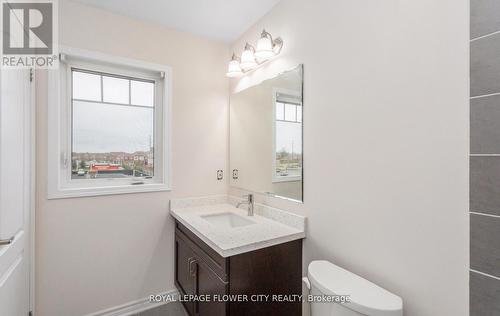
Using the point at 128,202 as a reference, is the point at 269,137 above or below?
above

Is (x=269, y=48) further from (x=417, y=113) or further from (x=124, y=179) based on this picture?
(x=124, y=179)

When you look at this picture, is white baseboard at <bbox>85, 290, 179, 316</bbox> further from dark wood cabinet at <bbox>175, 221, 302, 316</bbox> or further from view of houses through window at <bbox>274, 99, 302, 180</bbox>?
view of houses through window at <bbox>274, 99, 302, 180</bbox>

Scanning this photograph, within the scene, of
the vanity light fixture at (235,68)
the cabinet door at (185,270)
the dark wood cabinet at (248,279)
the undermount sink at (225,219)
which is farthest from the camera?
the vanity light fixture at (235,68)

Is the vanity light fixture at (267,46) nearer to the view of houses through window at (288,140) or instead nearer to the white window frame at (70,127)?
the view of houses through window at (288,140)

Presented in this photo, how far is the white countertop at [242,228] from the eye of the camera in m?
1.33

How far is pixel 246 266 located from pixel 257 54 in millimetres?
1482

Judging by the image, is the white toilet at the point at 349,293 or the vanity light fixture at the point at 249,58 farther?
the vanity light fixture at the point at 249,58

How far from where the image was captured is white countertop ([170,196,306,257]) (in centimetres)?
133

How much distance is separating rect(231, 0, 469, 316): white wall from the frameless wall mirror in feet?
0.32

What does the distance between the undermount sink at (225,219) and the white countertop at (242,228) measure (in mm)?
34

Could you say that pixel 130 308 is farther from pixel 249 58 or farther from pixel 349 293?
pixel 249 58

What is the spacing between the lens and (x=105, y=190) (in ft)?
6.05

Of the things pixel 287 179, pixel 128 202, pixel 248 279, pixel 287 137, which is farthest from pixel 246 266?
pixel 128 202

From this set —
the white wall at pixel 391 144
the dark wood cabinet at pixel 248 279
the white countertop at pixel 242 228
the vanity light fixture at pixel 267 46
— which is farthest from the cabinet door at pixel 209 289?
the vanity light fixture at pixel 267 46
